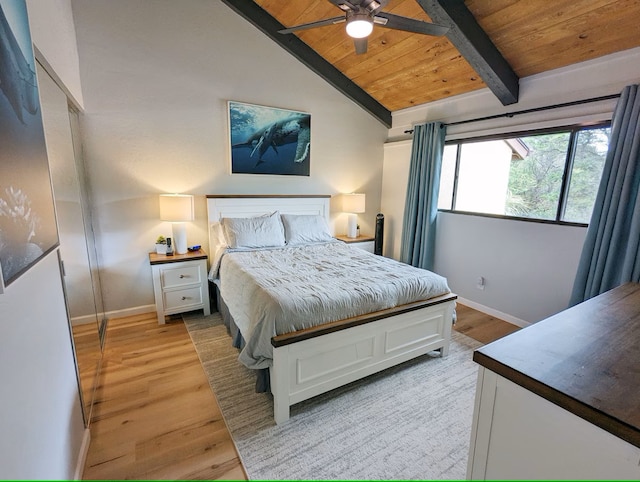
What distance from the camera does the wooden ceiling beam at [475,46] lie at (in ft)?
7.80

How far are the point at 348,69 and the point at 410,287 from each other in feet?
10.1

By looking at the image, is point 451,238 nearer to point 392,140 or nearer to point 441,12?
point 392,140

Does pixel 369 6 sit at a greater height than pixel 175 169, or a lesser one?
greater

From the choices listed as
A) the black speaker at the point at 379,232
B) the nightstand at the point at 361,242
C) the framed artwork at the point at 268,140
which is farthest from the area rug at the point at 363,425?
the framed artwork at the point at 268,140

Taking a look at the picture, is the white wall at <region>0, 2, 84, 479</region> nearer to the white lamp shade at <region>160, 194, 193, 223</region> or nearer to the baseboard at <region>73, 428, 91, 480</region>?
the baseboard at <region>73, 428, 91, 480</region>

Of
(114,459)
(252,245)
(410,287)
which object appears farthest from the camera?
(252,245)

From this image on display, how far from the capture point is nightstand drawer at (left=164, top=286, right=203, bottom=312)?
302 cm

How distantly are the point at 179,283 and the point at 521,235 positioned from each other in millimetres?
3619

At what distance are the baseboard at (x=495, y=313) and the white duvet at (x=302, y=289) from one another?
54.9 inches

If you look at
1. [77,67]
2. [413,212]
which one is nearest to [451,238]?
[413,212]

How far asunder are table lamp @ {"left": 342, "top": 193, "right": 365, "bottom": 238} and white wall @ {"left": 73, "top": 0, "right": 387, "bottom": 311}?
1.03 meters

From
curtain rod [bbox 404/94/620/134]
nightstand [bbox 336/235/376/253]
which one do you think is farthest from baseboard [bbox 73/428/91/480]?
curtain rod [bbox 404/94/620/134]

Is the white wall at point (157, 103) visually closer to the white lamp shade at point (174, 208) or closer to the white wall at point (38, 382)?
the white lamp shade at point (174, 208)

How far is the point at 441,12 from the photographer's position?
2.36 meters
